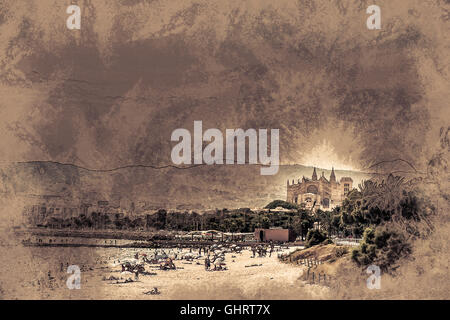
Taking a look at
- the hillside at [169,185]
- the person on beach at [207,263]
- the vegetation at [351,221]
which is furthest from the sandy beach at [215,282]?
the hillside at [169,185]

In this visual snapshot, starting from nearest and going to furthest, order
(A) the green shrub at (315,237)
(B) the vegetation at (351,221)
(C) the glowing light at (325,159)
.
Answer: (B) the vegetation at (351,221) → (A) the green shrub at (315,237) → (C) the glowing light at (325,159)

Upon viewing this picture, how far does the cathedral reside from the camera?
33.1 meters

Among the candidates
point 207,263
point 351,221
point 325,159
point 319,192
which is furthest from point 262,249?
point 325,159

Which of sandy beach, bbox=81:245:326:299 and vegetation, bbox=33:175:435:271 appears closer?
vegetation, bbox=33:175:435:271

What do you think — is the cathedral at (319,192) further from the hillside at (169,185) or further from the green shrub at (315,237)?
the green shrub at (315,237)

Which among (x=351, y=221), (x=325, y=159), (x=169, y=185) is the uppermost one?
(x=325, y=159)

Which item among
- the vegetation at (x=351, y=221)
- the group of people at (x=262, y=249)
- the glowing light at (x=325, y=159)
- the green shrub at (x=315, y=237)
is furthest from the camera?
the group of people at (x=262, y=249)

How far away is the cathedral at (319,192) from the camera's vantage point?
109 feet

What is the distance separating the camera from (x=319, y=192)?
3575 centimetres

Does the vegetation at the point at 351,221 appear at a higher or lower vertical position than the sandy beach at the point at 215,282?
higher

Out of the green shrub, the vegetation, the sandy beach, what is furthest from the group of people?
the green shrub

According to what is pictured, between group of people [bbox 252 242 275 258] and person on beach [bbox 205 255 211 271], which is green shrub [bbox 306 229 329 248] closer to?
group of people [bbox 252 242 275 258]

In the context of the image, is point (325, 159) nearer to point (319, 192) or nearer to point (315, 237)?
point (315, 237)

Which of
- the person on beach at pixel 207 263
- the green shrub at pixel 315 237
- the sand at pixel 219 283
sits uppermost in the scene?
the green shrub at pixel 315 237
